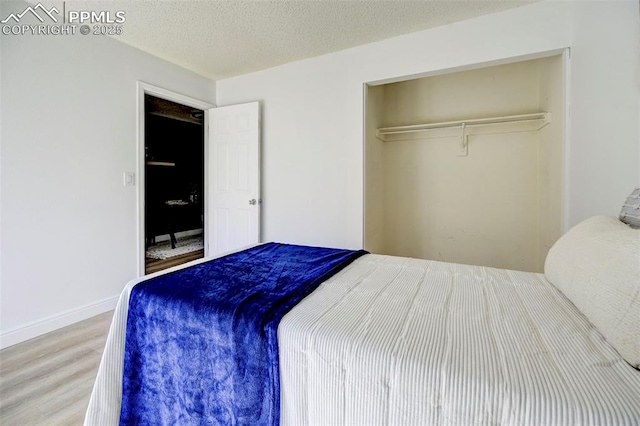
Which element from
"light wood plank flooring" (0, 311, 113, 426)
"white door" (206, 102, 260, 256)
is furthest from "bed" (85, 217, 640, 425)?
"white door" (206, 102, 260, 256)

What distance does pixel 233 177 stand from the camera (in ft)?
12.0

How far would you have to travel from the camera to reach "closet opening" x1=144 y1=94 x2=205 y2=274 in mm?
5184

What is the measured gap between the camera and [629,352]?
73 cm

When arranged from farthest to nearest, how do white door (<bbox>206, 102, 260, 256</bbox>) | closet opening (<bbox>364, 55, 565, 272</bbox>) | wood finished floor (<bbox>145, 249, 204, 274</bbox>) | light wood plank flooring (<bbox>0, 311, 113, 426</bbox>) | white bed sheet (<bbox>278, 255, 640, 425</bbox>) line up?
wood finished floor (<bbox>145, 249, 204, 274</bbox>)
white door (<bbox>206, 102, 260, 256</bbox>)
closet opening (<bbox>364, 55, 565, 272</bbox>)
light wood plank flooring (<bbox>0, 311, 113, 426</bbox>)
white bed sheet (<bbox>278, 255, 640, 425</bbox>)

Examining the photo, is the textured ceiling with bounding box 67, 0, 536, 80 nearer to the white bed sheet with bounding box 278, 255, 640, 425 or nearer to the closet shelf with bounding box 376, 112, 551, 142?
the closet shelf with bounding box 376, 112, 551, 142

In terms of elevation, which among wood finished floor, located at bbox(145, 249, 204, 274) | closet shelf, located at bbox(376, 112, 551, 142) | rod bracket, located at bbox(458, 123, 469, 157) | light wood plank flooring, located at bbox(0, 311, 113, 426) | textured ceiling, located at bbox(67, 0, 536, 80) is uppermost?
textured ceiling, located at bbox(67, 0, 536, 80)

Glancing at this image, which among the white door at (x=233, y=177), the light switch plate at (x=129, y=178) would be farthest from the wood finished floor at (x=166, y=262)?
the light switch plate at (x=129, y=178)

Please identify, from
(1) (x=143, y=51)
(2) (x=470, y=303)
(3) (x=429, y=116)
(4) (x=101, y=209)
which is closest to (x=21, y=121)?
(4) (x=101, y=209)

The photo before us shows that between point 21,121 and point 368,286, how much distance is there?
2813mm

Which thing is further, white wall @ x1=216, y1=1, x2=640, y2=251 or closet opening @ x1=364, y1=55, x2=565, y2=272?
closet opening @ x1=364, y1=55, x2=565, y2=272

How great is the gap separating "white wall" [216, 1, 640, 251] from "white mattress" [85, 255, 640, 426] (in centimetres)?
145

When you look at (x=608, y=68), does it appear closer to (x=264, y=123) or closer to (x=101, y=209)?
(x=264, y=123)

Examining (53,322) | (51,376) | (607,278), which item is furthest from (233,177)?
(607,278)

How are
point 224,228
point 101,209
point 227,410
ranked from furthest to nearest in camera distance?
point 224,228
point 101,209
point 227,410
